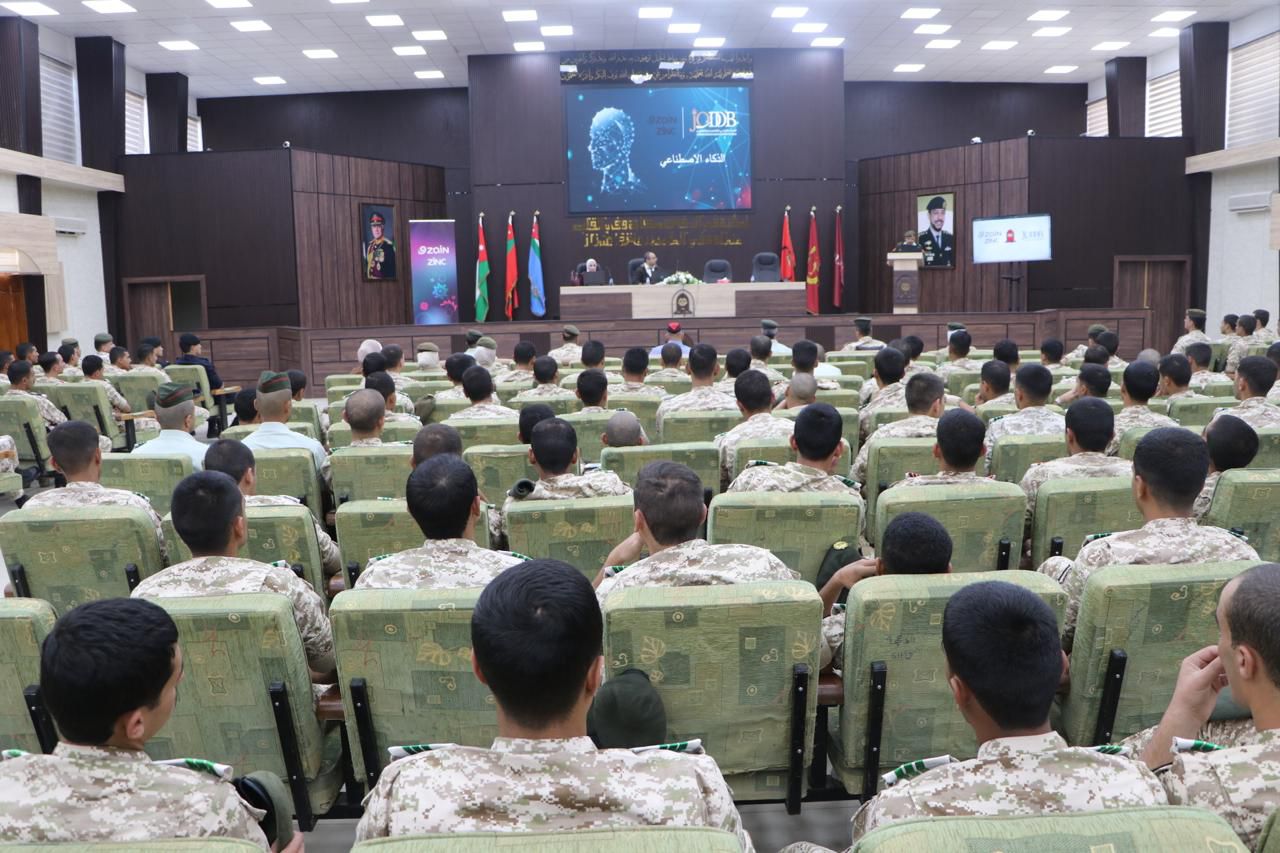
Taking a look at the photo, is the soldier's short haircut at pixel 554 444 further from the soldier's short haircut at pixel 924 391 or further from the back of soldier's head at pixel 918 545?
the soldier's short haircut at pixel 924 391

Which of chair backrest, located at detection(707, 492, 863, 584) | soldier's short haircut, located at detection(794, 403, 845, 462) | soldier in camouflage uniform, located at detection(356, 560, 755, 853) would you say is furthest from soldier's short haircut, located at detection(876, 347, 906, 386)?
soldier in camouflage uniform, located at detection(356, 560, 755, 853)

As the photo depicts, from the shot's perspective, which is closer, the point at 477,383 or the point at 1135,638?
the point at 1135,638

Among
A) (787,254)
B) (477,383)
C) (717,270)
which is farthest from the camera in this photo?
(787,254)

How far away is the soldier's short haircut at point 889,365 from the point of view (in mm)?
6348

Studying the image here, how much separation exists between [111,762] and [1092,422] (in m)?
3.44

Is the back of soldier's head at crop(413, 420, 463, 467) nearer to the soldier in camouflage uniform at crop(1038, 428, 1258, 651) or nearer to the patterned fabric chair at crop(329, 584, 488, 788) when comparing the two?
the patterned fabric chair at crop(329, 584, 488, 788)

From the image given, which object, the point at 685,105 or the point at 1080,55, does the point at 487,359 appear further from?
the point at 1080,55

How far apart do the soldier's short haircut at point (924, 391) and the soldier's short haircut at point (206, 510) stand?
323 centimetres

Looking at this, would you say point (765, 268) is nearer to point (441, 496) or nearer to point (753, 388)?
point (753, 388)

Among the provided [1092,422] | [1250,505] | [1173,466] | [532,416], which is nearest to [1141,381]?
[1092,422]

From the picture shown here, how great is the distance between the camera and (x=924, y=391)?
503 cm

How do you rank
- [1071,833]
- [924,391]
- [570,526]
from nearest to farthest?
[1071,833] < [570,526] < [924,391]

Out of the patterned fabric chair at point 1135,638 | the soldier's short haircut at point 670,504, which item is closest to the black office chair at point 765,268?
the soldier's short haircut at point 670,504

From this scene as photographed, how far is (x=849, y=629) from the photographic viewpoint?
92.6 inches
